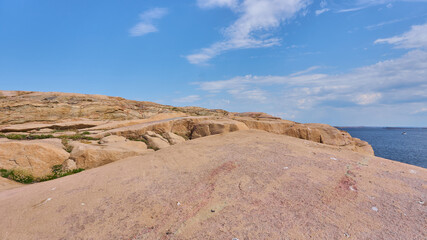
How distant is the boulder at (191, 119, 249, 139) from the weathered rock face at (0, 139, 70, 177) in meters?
6.71

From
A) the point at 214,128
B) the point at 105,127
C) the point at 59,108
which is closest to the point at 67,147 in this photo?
the point at 105,127

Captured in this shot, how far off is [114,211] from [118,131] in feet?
28.2

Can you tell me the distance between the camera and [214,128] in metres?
12.0

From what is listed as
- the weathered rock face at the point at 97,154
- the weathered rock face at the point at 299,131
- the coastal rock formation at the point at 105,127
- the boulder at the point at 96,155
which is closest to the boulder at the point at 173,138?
the coastal rock formation at the point at 105,127

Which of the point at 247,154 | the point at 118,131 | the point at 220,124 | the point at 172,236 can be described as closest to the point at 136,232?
the point at 172,236

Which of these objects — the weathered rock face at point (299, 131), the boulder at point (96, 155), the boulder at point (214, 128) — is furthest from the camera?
the weathered rock face at point (299, 131)

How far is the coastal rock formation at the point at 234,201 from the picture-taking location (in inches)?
143

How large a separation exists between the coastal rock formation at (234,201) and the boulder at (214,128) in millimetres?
4425

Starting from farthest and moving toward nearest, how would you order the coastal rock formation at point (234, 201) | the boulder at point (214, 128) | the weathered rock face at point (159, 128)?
the weathered rock face at point (159, 128)
the boulder at point (214, 128)
the coastal rock formation at point (234, 201)

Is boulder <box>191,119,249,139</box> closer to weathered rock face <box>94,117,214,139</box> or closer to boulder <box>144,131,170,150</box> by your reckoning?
weathered rock face <box>94,117,214,139</box>

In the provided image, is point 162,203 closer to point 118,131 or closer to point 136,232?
point 136,232

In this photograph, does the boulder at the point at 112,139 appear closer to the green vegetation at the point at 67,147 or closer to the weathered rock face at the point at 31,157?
the green vegetation at the point at 67,147

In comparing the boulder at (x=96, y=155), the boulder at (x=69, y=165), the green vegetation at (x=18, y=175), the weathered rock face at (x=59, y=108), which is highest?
the weathered rock face at (x=59, y=108)

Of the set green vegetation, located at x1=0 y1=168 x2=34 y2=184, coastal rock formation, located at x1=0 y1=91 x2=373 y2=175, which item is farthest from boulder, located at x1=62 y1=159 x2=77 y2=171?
green vegetation, located at x1=0 y1=168 x2=34 y2=184
